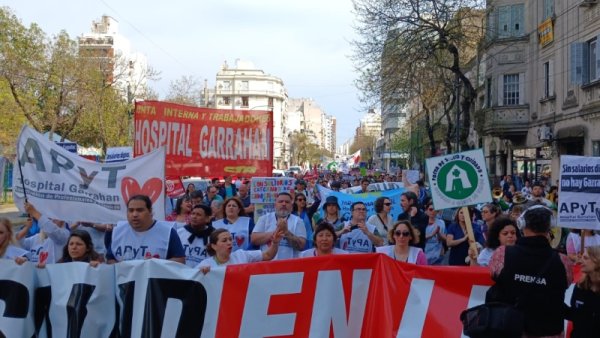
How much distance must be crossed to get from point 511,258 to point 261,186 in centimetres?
625

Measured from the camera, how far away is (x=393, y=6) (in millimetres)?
26109

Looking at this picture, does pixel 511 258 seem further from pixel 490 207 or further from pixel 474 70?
pixel 474 70

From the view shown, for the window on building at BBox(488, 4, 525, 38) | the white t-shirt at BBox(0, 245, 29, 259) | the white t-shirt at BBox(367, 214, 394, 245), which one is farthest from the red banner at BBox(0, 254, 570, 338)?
Result: the window on building at BBox(488, 4, 525, 38)

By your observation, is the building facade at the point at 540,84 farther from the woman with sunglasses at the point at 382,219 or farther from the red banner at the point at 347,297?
the red banner at the point at 347,297

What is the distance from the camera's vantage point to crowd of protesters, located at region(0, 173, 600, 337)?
4199 millimetres

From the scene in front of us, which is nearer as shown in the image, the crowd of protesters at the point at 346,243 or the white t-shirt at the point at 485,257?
the crowd of protesters at the point at 346,243

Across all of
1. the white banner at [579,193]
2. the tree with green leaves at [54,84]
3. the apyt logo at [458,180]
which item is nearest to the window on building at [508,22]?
the tree with green leaves at [54,84]

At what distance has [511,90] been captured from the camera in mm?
30516

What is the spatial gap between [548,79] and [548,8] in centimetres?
291

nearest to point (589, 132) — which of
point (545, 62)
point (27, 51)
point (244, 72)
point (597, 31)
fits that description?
point (597, 31)

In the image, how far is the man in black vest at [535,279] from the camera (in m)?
4.13

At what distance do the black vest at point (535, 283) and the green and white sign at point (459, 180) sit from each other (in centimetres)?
267

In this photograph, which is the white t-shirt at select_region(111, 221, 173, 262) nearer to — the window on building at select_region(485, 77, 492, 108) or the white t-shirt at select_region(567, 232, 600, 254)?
the white t-shirt at select_region(567, 232, 600, 254)

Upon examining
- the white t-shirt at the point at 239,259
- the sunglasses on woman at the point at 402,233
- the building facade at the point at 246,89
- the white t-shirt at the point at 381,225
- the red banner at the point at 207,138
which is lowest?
the white t-shirt at the point at 239,259
